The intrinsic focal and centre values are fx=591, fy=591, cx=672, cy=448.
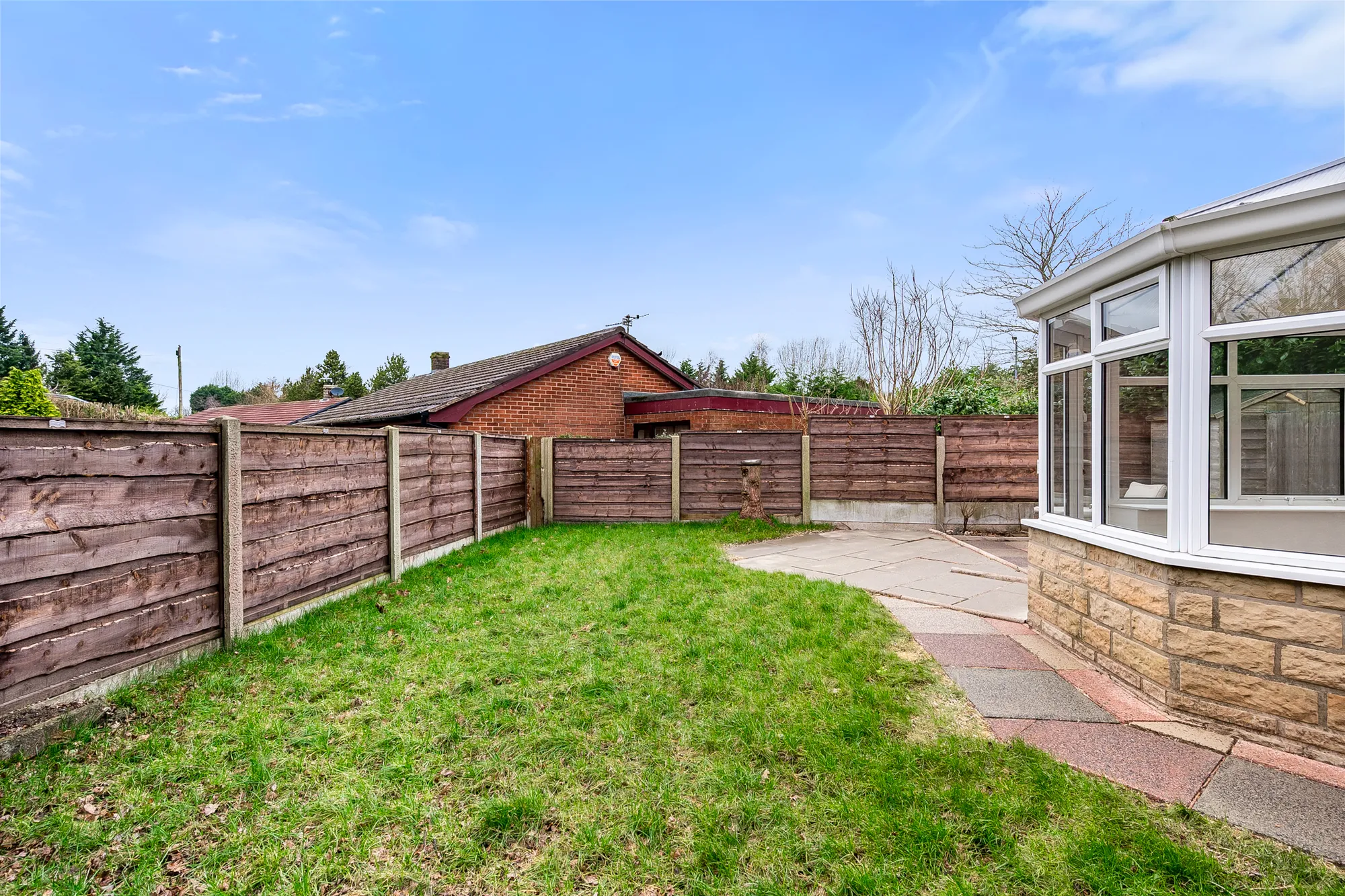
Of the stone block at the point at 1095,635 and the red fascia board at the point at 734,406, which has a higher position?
the red fascia board at the point at 734,406

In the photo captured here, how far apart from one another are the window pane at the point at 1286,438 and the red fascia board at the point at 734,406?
735 centimetres

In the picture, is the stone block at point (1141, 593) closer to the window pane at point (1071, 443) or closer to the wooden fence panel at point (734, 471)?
the window pane at point (1071, 443)

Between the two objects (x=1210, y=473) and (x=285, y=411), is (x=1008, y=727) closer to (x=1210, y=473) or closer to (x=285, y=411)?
(x=1210, y=473)

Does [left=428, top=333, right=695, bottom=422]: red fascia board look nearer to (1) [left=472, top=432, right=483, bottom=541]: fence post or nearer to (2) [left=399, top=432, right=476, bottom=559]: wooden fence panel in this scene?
(1) [left=472, top=432, right=483, bottom=541]: fence post

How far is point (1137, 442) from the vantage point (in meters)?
3.62

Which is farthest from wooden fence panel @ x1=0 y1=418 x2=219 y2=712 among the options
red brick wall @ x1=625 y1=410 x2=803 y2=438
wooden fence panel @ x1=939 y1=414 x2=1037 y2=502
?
wooden fence panel @ x1=939 y1=414 x2=1037 y2=502

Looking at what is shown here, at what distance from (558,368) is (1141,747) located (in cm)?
1206

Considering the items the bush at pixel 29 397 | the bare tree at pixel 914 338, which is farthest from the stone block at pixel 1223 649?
the bush at pixel 29 397

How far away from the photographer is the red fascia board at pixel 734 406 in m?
12.8

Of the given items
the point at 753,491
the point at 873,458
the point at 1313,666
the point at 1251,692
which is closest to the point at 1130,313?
the point at 1313,666

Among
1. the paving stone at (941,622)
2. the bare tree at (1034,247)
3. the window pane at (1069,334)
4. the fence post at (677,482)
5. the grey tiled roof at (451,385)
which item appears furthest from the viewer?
the bare tree at (1034,247)

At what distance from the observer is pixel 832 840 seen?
2.07m

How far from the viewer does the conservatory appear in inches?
107

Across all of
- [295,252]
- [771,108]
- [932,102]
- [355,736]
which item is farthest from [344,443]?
[295,252]
